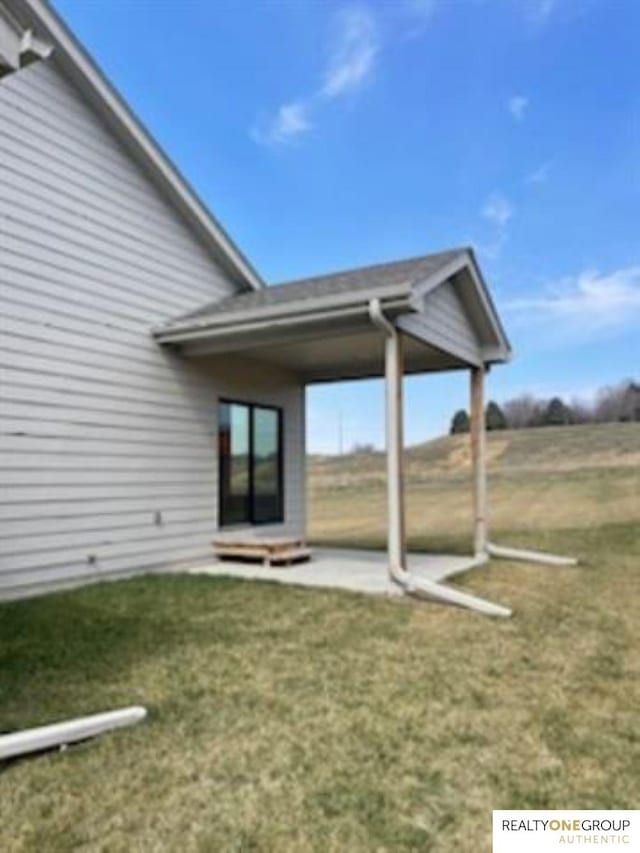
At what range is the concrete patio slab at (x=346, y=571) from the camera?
7.65 m

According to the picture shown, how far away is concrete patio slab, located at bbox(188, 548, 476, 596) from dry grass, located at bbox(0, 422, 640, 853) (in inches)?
25.8

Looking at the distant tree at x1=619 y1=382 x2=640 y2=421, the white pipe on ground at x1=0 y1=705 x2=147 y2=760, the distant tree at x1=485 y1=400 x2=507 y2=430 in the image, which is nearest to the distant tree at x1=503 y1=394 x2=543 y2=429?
the distant tree at x1=485 y1=400 x2=507 y2=430

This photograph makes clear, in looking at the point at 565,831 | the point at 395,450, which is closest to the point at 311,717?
the point at 565,831

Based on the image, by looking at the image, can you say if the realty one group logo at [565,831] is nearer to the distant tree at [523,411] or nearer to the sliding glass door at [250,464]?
the sliding glass door at [250,464]

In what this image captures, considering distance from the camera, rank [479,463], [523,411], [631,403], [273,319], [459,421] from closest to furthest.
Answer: [273,319] → [479,463] → [631,403] → [459,421] → [523,411]

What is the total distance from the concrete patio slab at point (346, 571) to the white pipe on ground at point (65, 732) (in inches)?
148

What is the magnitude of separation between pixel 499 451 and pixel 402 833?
4316 cm

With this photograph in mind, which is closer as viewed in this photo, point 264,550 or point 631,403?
point 264,550

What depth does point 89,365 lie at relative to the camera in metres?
7.72

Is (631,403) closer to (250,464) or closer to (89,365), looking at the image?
(250,464)

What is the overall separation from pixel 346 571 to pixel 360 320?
9.86 feet

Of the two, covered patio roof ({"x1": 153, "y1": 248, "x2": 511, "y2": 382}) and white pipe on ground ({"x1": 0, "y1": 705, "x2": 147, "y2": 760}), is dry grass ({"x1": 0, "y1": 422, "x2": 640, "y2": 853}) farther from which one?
covered patio roof ({"x1": 153, "y1": 248, "x2": 511, "y2": 382})

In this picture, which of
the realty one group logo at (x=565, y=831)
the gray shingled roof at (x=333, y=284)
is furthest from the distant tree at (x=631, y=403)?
the realty one group logo at (x=565, y=831)

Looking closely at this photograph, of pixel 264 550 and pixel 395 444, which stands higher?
pixel 395 444
